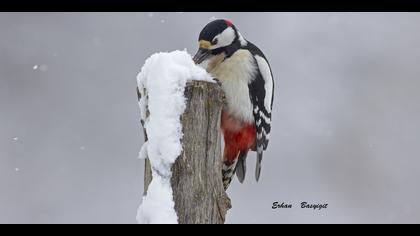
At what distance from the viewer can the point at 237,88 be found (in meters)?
3.21

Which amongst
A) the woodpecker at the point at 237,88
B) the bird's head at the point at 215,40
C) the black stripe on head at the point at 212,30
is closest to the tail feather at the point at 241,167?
the woodpecker at the point at 237,88

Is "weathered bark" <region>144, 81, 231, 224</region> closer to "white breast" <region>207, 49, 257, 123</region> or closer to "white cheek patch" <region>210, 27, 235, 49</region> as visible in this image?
"white breast" <region>207, 49, 257, 123</region>

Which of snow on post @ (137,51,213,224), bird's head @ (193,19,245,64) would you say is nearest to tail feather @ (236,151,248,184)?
bird's head @ (193,19,245,64)

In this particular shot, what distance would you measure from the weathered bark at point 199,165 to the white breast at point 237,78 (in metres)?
0.88

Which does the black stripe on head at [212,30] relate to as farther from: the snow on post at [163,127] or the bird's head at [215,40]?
the snow on post at [163,127]

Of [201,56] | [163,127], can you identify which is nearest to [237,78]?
[201,56]

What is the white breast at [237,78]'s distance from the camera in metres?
3.17

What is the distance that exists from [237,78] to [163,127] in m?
1.11

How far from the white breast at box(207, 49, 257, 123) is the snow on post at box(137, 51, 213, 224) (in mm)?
855

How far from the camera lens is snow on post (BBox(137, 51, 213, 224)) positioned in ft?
6.87

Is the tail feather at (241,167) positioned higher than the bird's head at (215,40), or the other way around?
the bird's head at (215,40)

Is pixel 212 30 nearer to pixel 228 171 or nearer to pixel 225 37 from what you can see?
pixel 225 37
